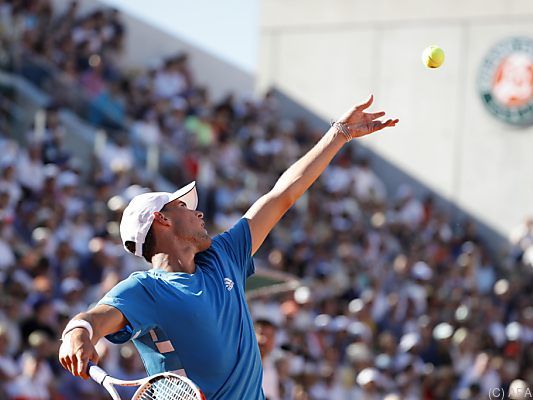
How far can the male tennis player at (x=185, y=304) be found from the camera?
5.03 m

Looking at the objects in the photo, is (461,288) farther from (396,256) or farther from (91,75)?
(91,75)

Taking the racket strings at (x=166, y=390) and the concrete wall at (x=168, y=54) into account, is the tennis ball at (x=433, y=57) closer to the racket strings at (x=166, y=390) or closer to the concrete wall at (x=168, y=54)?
the racket strings at (x=166, y=390)

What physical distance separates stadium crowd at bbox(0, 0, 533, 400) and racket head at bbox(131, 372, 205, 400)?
3802mm

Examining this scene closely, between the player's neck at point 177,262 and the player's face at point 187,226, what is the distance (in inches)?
2.4

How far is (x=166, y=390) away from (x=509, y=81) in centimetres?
1794

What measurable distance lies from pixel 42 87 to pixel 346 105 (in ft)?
28.1

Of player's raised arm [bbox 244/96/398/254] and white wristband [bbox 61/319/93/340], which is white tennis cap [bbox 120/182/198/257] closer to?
player's raised arm [bbox 244/96/398/254]

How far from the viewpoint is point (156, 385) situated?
4.67 m

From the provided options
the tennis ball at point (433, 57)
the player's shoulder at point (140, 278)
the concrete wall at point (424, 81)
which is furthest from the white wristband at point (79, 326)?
the concrete wall at point (424, 81)

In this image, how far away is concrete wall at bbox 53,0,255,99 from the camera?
67.1 ft

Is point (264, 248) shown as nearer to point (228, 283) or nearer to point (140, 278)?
point (228, 283)

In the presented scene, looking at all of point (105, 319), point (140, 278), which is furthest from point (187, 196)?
point (105, 319)

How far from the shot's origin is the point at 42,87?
15789 mm

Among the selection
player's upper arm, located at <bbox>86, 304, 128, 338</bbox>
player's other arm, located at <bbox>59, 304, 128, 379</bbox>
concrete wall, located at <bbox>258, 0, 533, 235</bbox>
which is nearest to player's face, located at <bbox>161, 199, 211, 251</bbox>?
player's upper arm, located at <bbox>86, 304, 128, 338</bbox>
